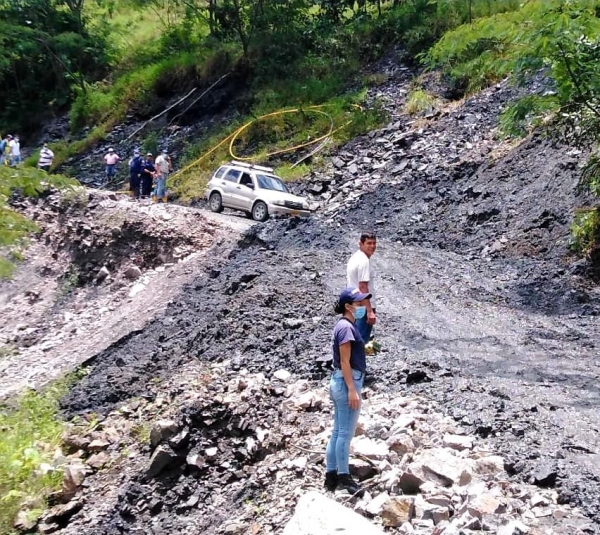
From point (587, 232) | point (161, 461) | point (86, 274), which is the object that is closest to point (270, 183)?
point (86, 274)

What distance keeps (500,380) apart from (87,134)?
3171 cm

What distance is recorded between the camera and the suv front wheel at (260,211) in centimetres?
2031

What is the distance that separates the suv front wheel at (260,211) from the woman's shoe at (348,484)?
1461cm

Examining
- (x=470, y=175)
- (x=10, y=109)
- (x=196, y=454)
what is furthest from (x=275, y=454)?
(x=10, y=109)

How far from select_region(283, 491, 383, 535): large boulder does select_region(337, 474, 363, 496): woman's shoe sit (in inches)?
23.3

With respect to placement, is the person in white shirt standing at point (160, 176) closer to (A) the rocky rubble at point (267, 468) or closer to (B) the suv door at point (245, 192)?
(B) the suv door at point (245, 192)

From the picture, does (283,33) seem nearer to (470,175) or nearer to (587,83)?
(470,175)

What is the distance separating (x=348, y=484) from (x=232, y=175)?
16.3 m

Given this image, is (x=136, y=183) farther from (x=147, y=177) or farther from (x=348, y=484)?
(x=348, y=484)

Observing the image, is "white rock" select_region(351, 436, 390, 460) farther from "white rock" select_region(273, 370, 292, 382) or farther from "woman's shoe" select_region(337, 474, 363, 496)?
"white rock" select_region(273, 370, 292, 382)

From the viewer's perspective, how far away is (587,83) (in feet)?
39.1

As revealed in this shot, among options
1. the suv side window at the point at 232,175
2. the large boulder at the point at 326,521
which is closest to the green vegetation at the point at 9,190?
the large boulder at the point at 326,521

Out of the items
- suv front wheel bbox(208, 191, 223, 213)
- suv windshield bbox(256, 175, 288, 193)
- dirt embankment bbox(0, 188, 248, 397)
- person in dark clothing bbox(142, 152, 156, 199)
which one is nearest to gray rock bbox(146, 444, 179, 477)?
dirt embankment bbox(0, 188, 248, 397)

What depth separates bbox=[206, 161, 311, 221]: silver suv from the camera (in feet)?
66.4
